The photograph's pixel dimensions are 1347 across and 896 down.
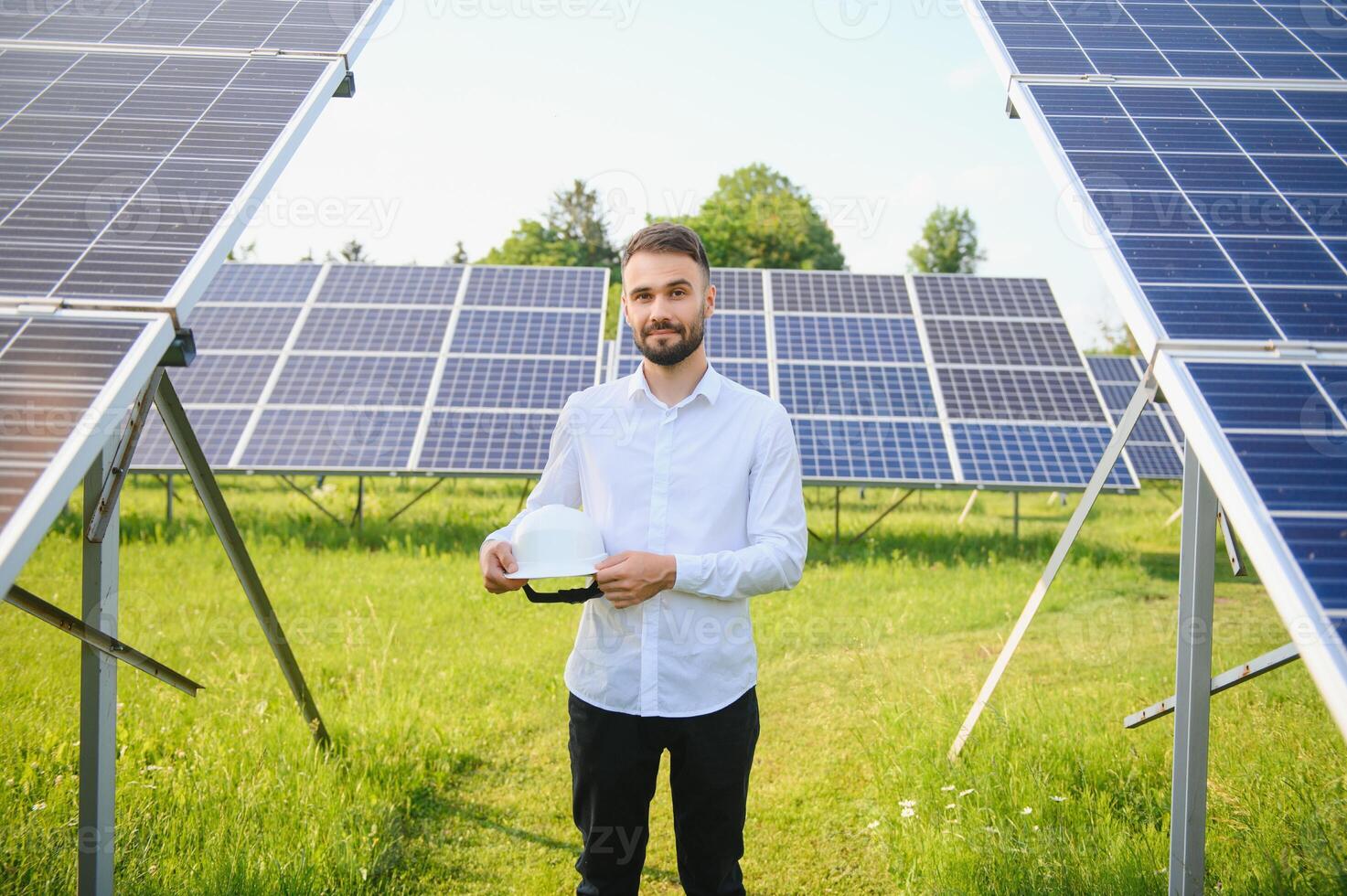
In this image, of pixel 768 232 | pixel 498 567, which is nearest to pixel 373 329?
pixel 498 567

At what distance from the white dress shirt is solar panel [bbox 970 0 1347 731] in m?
1.13

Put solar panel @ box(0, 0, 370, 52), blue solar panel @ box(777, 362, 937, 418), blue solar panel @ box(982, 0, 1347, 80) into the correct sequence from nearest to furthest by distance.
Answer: solar panel @ box(0, 0, 370, 52), blue solar panel @ box(982, 0, 1347, 80), blue solar panel @ box(777, 362, 937, 418)

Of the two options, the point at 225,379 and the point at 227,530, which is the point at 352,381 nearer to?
the point at 225,379

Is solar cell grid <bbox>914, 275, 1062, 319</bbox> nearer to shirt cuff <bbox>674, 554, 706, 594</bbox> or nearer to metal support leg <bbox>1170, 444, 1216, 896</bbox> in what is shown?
metal support leg <bbox>1170, 444, 1216, 896</bbox>

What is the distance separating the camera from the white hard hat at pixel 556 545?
2.60 metres

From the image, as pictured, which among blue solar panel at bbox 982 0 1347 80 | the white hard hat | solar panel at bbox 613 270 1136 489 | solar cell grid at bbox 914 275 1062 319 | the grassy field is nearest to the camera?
the white hard hat

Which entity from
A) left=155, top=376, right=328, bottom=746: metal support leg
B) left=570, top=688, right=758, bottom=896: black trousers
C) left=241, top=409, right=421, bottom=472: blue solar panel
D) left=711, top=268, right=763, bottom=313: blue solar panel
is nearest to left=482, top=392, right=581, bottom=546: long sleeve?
left=570, top=688, right=758, bottom=896: black trousers

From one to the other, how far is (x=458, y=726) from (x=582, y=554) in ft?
9.91

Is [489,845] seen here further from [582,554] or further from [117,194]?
[117,194]

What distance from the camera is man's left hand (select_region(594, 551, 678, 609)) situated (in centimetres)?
249

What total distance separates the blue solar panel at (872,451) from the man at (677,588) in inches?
274

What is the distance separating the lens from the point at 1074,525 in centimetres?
355

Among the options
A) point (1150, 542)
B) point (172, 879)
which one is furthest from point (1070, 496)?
point (172, 879)

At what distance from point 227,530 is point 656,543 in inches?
73.1
